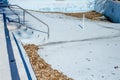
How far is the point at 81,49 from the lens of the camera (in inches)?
398

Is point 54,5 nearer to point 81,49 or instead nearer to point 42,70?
point 81,49

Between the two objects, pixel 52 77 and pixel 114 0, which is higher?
pixel 114 0

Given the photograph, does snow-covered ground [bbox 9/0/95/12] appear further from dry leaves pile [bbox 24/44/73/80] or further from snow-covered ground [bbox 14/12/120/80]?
dry leaves pile [bbox 24/44/73/80]

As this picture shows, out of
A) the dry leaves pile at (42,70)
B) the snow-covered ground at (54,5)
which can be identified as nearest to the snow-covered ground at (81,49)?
the dry leaves pile at (42,70)

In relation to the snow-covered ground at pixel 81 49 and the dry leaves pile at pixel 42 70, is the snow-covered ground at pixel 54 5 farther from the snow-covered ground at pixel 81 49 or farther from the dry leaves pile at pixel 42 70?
the dry leaves pile at pixel 42 70

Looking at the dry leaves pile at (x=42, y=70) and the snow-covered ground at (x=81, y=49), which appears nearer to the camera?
the dry leaves pile at (x=42, y=70)

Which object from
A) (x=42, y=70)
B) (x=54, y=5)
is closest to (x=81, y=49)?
(x=42, y=70)

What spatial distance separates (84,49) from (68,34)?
2.38 meters

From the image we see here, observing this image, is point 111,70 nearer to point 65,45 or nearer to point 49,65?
point 49,65

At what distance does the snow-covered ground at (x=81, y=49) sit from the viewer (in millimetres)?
7922

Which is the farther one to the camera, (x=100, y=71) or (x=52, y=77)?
(x=100, y=71)

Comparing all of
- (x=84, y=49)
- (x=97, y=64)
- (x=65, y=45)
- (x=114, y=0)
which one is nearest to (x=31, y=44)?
(x=65, y=45)

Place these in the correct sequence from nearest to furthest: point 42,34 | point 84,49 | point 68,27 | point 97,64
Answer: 1. point 97,64
2. point 84,49
3. point 42,34
4. point 68,27

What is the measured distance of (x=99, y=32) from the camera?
12891mm
